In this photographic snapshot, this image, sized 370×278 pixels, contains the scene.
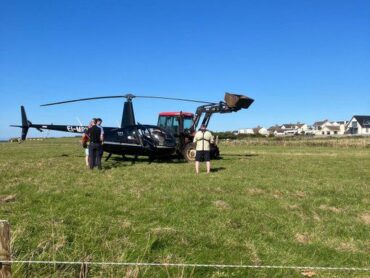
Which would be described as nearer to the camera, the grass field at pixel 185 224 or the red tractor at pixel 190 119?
the grass field at pixel 185 224

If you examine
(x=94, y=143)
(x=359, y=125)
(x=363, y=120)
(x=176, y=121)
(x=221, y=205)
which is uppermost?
(x=363, y=120)

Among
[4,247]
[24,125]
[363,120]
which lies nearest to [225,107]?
[24,125]

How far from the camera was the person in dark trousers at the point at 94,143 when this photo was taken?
49.5ft

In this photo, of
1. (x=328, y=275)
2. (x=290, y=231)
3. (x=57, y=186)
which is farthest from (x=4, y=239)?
(x=57, y=186)

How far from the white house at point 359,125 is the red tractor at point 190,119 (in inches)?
4066

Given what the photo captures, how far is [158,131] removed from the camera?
18.5 metres

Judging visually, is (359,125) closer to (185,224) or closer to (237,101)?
(237,101)

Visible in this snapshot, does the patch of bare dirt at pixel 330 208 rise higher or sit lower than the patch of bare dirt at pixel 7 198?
lower

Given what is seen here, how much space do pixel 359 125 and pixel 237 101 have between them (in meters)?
107

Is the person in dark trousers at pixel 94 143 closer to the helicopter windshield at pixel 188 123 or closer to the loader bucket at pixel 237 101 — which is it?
the helicopter windshield at pixel 188 123

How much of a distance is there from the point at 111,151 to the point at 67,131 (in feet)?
13.5

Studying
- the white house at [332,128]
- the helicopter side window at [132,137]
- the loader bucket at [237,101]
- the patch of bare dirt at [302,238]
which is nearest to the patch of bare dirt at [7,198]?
the patch of bare dirt at [302,238]

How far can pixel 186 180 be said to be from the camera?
40.0 ft

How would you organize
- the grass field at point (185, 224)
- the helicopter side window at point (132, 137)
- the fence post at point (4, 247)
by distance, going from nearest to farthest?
the fence post at point (4, 247) → the grass field at point (185, 224) → the helicopter side window at point (132, 137)
